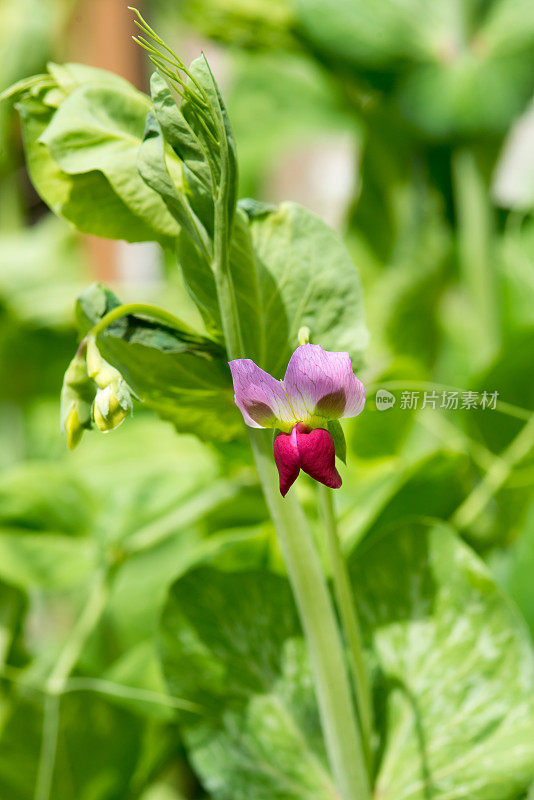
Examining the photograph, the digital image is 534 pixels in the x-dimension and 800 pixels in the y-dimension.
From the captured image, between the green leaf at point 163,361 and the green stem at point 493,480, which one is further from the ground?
the green leaf at point 163,361

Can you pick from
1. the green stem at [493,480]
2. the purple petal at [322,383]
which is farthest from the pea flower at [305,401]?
the green stem at [493,480]

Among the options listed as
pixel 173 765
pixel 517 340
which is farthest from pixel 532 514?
pixel 173 765

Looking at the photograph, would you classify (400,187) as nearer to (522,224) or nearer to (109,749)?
(522,224)

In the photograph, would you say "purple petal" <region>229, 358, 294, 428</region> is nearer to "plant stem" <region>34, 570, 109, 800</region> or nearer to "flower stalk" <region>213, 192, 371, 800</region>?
"flower stalk" <region>213, 192, 371, 800</region>

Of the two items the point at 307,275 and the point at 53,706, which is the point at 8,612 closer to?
the point at 53,706

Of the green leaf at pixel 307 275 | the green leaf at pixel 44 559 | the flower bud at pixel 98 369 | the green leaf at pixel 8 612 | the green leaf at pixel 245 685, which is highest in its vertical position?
the green leaf at pixel 307 275

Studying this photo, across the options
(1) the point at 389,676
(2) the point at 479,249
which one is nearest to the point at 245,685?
(1) the point at 389,676

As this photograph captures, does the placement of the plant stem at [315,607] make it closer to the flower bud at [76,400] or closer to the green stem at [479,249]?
the flower bud at [76,400]

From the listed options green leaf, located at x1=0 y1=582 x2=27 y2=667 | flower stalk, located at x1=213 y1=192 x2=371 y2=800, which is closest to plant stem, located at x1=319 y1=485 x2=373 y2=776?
flower stalk, located at x1=213 y1=192 x2=371 y2=800
